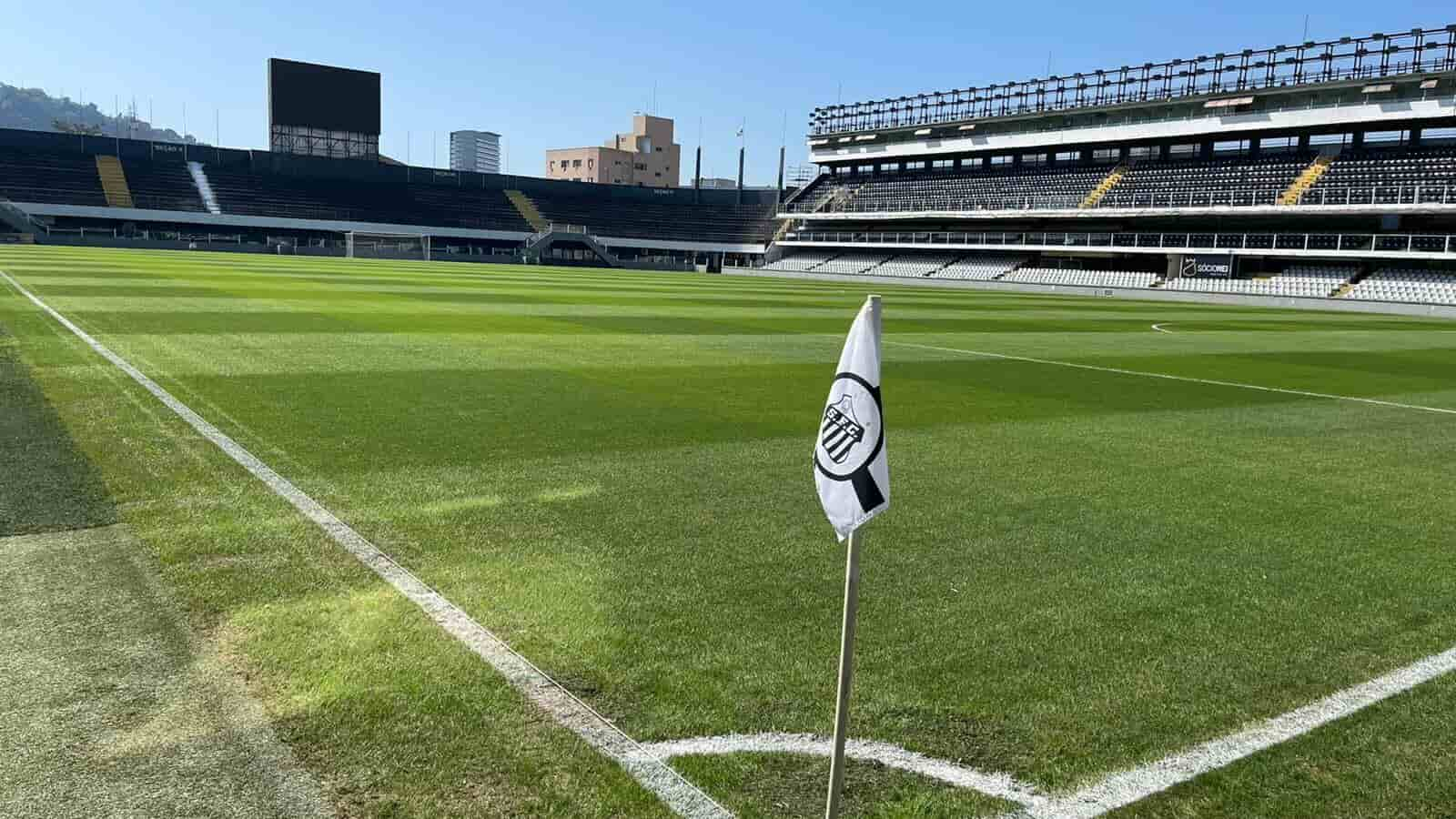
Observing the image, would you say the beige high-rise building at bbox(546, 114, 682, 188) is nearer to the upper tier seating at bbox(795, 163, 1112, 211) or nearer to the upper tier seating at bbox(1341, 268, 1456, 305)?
the upper tier seating at bbox(795, 163, 1112, 211)

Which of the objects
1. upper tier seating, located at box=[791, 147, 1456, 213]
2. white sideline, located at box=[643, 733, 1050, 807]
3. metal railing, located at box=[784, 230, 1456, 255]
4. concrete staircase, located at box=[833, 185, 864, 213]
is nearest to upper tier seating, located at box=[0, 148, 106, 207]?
concrete staircase, located at box=[833, 185, 864, 213]

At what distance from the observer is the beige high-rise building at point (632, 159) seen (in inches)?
5659

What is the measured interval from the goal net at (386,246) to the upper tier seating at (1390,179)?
52.2m

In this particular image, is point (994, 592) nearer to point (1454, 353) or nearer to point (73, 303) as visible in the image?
point (73, 303)

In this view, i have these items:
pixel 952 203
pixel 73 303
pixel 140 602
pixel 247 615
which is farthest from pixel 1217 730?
pixel 952 203

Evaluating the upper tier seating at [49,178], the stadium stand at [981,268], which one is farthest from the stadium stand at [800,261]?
the upper tier seating at [49,178]

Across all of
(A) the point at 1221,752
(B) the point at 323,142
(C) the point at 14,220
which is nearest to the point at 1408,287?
(A) the point at 1221,752

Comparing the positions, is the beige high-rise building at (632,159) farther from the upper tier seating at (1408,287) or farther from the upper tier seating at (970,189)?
the upper tier seating at (1408,287)

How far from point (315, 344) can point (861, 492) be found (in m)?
12.3

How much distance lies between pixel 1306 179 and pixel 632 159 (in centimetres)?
10833

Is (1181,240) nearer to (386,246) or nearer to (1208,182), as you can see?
(1208,182)

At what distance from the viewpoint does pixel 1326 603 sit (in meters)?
4.95

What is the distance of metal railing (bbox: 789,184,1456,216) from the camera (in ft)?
151

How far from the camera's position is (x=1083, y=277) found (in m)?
58.3
